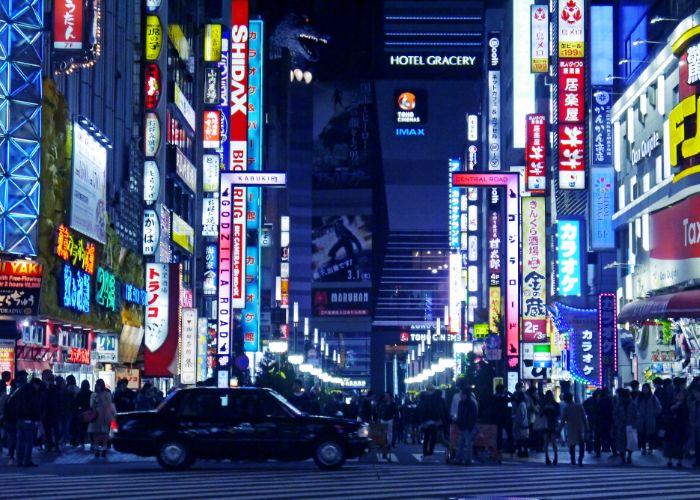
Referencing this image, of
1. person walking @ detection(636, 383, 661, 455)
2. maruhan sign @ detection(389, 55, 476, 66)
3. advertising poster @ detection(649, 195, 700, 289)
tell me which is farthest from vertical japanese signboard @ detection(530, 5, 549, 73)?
maruhan sign @ detection(389, 55, 476, 66)

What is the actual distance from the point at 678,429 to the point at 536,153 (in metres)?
31.9

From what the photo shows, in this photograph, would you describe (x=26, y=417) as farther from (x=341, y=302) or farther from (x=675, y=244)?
(x=341, y=302)

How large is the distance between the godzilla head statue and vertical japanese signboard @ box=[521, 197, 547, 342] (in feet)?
228

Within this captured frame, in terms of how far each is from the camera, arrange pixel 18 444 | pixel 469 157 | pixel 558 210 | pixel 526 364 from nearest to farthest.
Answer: pixel 18 444 < pixel 526 364 < pixel 558 210 < pixel 469 157

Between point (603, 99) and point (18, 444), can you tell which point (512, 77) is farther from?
point (18, 444)

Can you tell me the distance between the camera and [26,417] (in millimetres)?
24266

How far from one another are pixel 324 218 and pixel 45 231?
340 feet

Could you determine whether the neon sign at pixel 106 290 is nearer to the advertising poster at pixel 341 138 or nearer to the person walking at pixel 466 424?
the person walking at pixel 466 424

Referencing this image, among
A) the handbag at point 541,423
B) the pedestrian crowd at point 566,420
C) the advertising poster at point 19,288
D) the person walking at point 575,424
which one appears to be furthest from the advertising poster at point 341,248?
the person walking at point 575,424

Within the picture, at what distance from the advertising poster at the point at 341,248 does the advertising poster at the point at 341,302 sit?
4.08ft

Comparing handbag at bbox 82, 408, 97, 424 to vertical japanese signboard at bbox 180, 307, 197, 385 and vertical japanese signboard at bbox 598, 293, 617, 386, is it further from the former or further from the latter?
vertical japanese signboard at bbox 180, 307, 197, 385

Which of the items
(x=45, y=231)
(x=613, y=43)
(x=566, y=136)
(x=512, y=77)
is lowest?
(x=45, y=231)

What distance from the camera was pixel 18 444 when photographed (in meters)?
24.3

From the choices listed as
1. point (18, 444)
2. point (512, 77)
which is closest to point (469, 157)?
point (512, 77)
